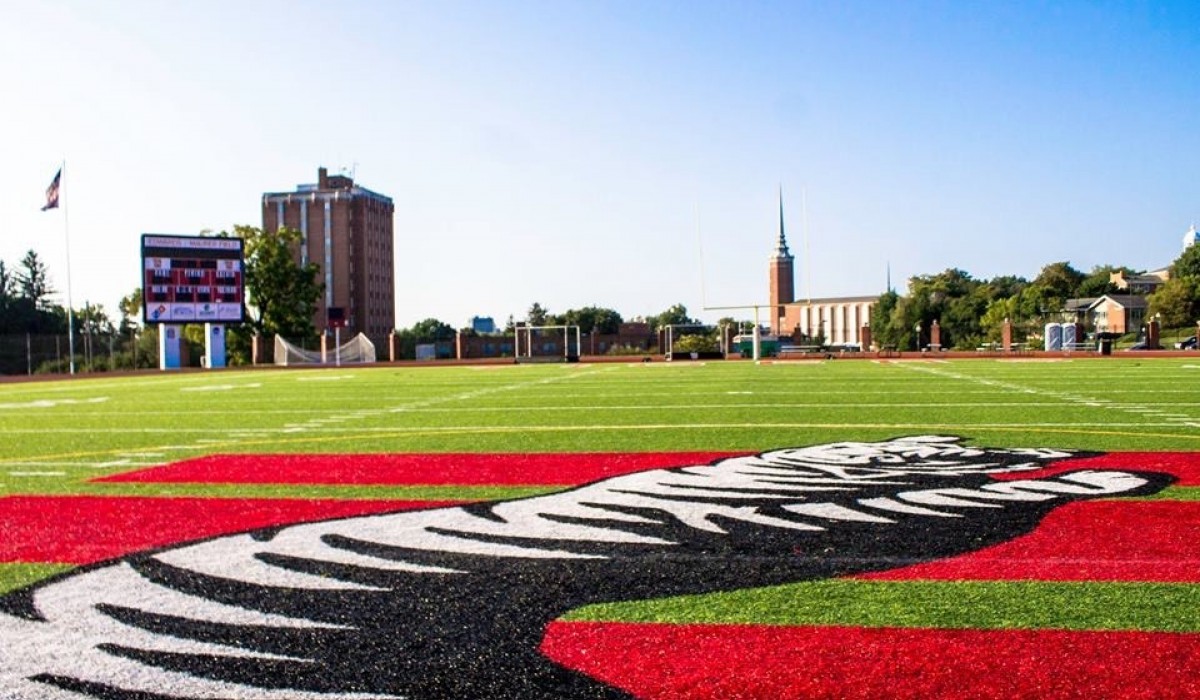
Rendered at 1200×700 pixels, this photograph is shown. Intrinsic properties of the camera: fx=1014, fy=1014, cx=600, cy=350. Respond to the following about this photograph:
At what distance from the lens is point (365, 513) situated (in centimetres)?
564

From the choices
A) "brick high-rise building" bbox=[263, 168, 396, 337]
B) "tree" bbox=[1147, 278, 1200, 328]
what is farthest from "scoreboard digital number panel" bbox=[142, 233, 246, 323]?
"brick high-rise building" bbox=[263, 168, 396, 337]

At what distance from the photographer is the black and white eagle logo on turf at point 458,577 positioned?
10.0 ft

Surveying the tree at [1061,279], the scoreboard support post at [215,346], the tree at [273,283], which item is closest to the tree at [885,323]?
the tree at [1061,279]

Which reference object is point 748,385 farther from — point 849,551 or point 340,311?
point 340,311

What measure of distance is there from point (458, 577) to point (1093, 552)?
8.90 feet

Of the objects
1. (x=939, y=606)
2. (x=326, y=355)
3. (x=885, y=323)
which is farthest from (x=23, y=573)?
(x=885, y=323)

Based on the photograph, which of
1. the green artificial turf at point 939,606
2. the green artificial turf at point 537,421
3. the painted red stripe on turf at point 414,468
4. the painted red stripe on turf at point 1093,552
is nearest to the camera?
the green artificial turf at point 939,606

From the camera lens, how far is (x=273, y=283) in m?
53.9

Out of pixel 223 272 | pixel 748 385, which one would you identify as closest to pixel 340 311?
pixel 223 272

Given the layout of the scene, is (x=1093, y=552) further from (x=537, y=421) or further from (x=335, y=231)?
(x=335, y=231)

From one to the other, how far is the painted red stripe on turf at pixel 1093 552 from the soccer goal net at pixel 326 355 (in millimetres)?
38633

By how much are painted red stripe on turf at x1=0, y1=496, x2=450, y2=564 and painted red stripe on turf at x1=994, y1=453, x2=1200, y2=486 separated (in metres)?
3.95

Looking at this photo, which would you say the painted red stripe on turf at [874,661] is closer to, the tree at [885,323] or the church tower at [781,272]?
the church tower at [781,272]

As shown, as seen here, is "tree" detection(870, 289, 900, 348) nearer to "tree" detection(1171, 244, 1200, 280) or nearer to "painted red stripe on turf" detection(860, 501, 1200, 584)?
"tree" detection(1171, 244, 1200, 280)
